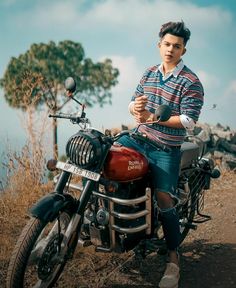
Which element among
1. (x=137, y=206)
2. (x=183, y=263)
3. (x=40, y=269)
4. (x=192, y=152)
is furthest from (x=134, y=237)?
(x=192, y=152)

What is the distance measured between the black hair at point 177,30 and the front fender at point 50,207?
1902 mm

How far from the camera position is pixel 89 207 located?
335 centimetres

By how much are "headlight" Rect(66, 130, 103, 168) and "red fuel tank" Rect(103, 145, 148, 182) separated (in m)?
0.16

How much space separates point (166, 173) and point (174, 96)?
750 millimetres

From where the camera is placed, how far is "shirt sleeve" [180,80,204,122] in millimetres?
3484

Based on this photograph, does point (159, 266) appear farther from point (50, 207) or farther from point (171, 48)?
point (171, 48)

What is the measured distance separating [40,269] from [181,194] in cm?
190

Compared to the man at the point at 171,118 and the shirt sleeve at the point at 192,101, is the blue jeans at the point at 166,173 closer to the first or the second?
the man at the point at 171,118

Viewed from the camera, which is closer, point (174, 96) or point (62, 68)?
point (174, 96)

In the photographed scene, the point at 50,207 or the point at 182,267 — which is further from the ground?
the point at 50,207

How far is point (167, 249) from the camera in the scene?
12.4ft

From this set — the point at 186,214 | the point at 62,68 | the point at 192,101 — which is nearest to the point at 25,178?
the point at 186,214

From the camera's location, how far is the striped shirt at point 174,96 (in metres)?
3.53

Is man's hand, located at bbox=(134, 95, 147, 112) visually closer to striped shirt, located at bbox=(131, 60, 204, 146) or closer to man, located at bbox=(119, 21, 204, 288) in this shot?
man, located at bbox=(119, 21, 204, 288)
